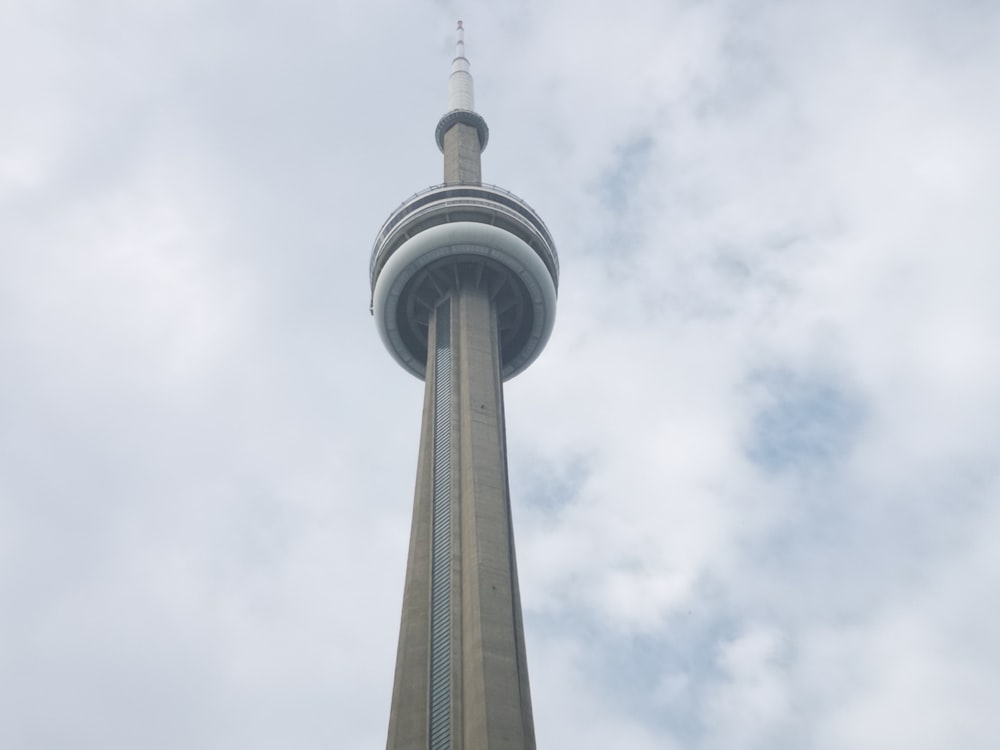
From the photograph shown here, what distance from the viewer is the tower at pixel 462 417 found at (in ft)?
148

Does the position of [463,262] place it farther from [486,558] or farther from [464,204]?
[486,558]

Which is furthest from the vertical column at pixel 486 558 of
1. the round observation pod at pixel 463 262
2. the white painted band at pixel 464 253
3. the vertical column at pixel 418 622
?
the white painted band at pixel 464 253

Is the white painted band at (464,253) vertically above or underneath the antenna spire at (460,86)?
underneath

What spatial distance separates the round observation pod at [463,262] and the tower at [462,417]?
87mm

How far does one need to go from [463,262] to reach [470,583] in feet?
72.4

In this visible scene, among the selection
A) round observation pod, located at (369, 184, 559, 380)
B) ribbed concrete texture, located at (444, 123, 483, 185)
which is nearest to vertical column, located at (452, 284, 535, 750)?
round observation pod, located at (369, 184, 559, 380)

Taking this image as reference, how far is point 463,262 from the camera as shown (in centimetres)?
6325

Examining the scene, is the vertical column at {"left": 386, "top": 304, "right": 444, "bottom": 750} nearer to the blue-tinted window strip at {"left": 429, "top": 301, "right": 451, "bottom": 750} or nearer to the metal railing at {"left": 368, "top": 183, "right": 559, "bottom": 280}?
the blue-tinted window strip at {"left": 429, "top": 301, "right": 451, "bottom": 750}

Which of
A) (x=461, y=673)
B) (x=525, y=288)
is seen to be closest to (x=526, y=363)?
(x=525, y=288)

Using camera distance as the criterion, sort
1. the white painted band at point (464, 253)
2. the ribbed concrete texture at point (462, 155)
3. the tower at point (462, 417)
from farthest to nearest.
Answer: the ribbed concrete texture at point (462, 155)
the white painted band at point (464, 253)
the tower at point (462, 417)

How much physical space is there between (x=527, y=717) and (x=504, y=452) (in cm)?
1520

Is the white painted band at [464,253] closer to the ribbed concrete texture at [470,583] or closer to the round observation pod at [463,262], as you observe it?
the round observation pod at [463,262]

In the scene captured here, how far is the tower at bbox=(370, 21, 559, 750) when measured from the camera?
45.2 metres

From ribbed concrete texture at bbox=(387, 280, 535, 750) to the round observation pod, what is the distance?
3.91 meters
